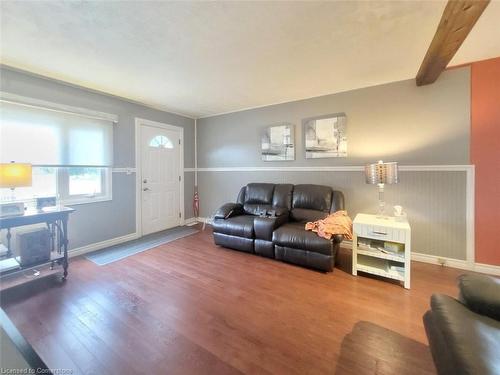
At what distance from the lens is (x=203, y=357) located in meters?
1.40

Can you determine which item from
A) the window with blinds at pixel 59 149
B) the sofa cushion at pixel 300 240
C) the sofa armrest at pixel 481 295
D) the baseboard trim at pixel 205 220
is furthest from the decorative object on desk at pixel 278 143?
the sofa armrest at pixel 481 295

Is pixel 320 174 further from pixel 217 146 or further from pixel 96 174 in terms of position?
pixel 96 174

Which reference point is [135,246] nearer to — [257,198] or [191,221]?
[191,221]

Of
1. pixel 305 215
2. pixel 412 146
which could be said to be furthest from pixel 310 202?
pixel 412 146

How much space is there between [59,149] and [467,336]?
4.07 meters

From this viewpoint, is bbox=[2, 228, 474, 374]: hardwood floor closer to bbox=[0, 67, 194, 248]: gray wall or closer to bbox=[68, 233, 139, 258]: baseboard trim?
bbox=[68, 233, 139, 258]: baseboard trim

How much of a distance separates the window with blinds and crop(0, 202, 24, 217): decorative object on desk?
479 millimetres

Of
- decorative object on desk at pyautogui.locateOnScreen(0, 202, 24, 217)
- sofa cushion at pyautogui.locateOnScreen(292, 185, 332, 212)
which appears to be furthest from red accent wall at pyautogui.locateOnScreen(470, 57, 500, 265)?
decorative object on desk at pyautogui.locateOnScreen(0, 202, 24, 217)

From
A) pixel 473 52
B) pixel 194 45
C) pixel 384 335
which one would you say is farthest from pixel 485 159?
pixel 194 45

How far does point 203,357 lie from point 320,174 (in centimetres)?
286

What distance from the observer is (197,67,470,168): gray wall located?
2.56m

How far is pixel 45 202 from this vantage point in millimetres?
2469

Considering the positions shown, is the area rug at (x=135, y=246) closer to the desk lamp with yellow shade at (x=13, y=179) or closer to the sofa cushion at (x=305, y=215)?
the desk lamp with yellow shade at (x=13, y=179)

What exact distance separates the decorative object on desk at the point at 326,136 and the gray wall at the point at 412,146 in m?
0.08
